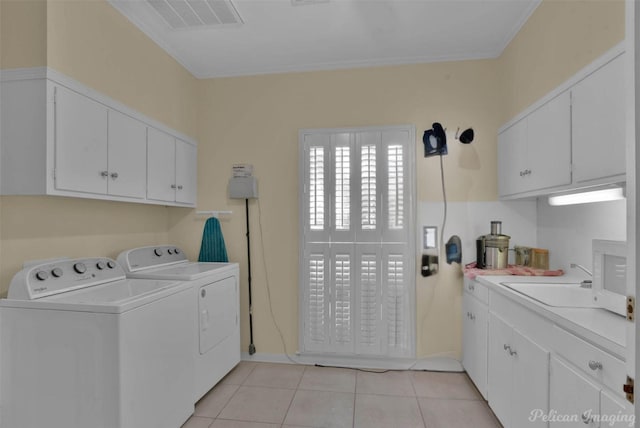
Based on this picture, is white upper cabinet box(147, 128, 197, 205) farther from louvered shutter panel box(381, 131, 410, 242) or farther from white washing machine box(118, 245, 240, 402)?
louvered shutter panel box(381, 131, 410, 242)

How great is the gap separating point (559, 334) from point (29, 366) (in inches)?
99.5

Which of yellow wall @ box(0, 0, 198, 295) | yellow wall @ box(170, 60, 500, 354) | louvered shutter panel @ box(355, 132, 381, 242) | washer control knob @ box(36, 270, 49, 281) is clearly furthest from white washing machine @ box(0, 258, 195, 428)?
louvered shutter panel @ box(355, 132, 381, 242)

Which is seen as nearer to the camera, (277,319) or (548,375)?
(548,375)

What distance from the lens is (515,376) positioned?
1.70 meters

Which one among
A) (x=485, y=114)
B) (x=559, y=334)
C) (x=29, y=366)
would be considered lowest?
(x=29, y=366)

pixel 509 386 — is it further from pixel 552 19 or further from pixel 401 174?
pixel 552 19

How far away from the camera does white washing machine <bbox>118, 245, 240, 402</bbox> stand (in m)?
2.21

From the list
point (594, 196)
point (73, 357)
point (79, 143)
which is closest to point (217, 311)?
point (73, 357)

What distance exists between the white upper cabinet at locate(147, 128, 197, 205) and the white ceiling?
81 cm

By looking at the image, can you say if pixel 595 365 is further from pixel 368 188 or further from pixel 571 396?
pixel 368 188

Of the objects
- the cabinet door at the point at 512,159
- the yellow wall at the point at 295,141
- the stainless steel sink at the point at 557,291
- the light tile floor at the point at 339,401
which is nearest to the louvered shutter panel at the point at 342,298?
the light tile floor at the point at 339,401

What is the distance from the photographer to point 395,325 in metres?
2.70

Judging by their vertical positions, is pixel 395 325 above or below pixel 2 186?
below

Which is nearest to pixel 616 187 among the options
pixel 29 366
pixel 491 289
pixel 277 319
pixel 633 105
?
pixel 491 289
